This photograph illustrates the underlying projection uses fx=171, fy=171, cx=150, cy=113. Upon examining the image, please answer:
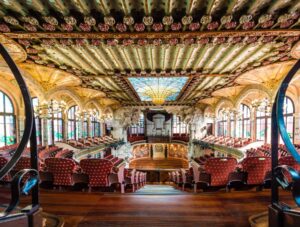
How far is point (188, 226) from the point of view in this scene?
1726 millimetres

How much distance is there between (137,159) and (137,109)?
24.3 ft

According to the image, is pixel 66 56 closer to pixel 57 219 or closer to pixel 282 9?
pixel 57 219

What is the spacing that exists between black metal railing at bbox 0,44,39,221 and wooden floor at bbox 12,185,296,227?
73 centimetres

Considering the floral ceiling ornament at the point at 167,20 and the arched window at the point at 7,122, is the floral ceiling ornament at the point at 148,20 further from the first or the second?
the arched window at the point at 7,122

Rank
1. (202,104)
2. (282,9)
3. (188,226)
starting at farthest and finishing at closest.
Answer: (202,104) → (282,9) → (188,226)

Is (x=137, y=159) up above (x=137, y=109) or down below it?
below

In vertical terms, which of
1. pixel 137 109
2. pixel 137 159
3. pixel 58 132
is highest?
pixel 137 109

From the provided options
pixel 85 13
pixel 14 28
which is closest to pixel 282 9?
pixel 85 13

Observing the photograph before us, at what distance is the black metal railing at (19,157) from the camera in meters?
1.21

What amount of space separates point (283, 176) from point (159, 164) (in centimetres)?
1829

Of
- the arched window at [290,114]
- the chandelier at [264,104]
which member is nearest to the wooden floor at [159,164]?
the arched window at [290,114]

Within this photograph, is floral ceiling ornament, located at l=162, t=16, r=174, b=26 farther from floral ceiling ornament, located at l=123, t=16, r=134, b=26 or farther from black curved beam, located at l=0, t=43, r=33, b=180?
black curved beam, located at l=0, t=43, r=33, b=180

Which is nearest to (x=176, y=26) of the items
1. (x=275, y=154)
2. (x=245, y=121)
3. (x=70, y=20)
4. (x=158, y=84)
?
(x=70, y=20)

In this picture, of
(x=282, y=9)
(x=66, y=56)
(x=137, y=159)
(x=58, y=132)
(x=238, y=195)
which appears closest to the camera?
(x=238, y=195)
